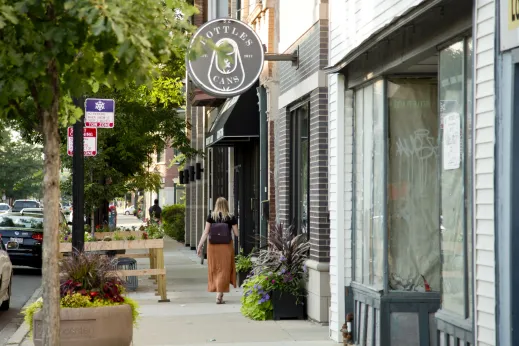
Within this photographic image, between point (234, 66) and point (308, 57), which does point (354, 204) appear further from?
point (234, 66)

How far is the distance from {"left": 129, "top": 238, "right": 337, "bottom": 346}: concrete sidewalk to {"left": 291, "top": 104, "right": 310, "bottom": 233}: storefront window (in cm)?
163

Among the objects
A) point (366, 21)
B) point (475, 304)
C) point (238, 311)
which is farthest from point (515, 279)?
point (238, 311)

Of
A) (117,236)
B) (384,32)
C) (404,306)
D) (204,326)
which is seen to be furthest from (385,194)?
(117,236)

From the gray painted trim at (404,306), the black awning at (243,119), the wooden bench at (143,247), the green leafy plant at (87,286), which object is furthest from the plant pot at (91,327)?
the black awning at (243,119)

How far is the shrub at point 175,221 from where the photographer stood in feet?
141

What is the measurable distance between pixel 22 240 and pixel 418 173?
14.9 metres

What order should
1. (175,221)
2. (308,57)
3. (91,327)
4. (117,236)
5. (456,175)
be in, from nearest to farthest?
(456,175) → (91,327) → (308,57) → (117,236) → (175,221)

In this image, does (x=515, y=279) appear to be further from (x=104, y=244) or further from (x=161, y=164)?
(x=161, y=164)

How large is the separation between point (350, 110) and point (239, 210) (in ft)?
33.7

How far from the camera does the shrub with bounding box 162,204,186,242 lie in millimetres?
42834

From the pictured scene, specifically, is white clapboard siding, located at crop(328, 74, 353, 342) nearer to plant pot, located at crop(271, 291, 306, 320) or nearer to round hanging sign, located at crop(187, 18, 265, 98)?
plant pot, located at crop(271, 291, 306, 320)

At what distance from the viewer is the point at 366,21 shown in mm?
10219

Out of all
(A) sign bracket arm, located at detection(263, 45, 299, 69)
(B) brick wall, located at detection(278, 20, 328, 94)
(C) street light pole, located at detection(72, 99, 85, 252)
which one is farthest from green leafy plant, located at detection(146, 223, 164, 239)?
(A) sign bracket arm, located at detection(263, 45, 299, 69)

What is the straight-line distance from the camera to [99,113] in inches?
577
